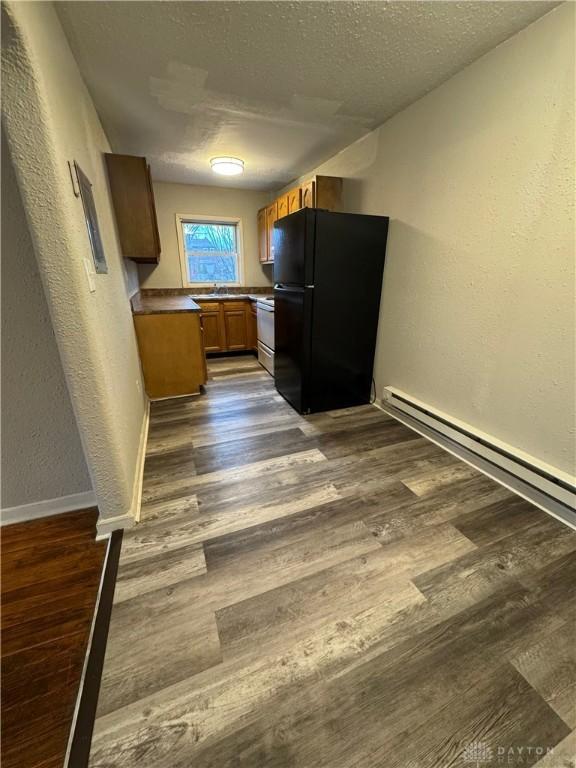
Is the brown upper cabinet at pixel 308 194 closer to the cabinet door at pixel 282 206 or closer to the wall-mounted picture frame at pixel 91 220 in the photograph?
the cabinet door at pixel 282 206

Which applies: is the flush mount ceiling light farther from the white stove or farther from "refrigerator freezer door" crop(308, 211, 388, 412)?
"refrigerator freezer door" crop(308, 211, 388, 412)

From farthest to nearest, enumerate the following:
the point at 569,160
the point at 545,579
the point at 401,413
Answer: the point at 401,413
the point at 569,160
the point at 545,579

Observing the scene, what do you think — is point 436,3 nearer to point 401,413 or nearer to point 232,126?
point 232,126

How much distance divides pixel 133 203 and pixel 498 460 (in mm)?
3438

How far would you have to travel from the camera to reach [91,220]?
5.13ft

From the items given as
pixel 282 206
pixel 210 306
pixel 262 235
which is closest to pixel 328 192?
pixel 282 206

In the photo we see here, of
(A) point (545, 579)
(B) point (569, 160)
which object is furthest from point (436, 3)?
(A) point (545, 579)

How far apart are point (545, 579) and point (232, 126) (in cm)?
361

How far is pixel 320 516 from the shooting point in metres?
1.65

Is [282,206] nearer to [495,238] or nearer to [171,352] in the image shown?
[171,352]

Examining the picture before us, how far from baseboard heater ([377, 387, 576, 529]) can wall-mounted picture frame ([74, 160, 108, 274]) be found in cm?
235

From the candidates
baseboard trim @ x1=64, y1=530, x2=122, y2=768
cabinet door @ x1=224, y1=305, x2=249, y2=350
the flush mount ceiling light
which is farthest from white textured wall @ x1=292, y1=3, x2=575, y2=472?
cabinet door @ x1=224, y1=305, x2=249, y2=350

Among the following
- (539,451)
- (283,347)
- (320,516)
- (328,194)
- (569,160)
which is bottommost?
(320,516)

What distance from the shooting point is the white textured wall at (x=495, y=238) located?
152cm
